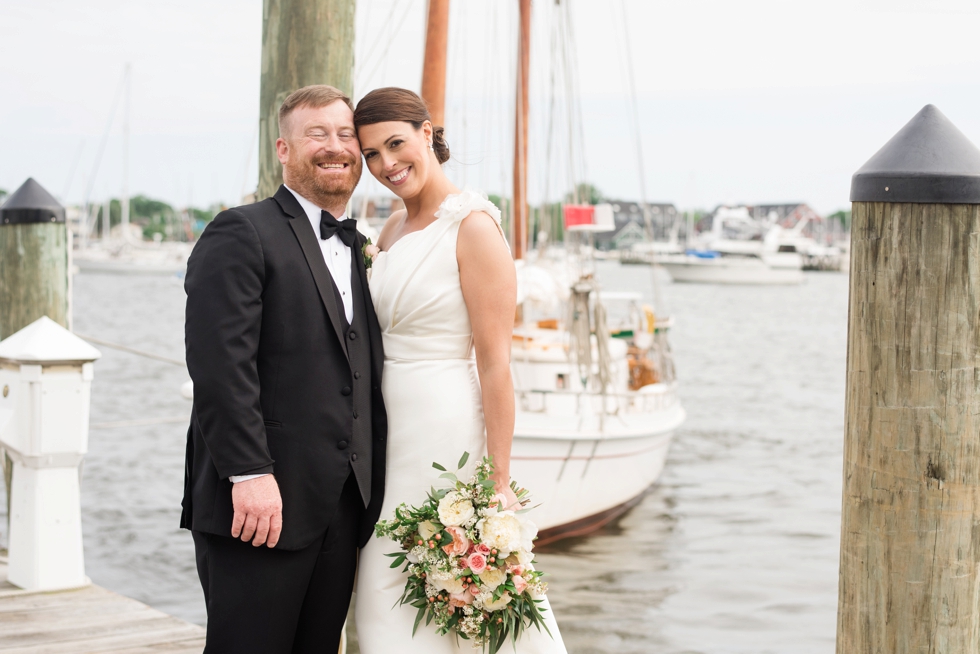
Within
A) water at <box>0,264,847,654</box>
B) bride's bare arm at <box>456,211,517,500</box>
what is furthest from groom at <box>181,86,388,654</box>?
water at <box>0,264,847,654</box>

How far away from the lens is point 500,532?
239 centimetres

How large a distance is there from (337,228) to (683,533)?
9144 mm

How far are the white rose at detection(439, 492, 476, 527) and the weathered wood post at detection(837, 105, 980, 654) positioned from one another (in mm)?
966

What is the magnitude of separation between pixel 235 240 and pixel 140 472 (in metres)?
11.1

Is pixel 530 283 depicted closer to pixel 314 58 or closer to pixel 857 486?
pixel 314 58

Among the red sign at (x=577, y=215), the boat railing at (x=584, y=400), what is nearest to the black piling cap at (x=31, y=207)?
the boat railing at (x=584, y=400)

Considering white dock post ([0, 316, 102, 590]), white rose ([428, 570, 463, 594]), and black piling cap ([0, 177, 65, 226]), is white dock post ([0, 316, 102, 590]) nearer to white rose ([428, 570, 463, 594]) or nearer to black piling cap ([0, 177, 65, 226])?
black piling cap ([0, 177, 65, 226])

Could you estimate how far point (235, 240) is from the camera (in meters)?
2.27

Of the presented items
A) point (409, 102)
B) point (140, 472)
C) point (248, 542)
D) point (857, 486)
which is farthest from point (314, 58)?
point (140, 472)

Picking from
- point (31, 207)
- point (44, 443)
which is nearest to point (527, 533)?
point (44, 443)

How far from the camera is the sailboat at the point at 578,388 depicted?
8578 mm

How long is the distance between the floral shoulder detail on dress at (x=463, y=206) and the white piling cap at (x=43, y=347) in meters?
2.13

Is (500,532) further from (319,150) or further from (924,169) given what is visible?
(924,169)

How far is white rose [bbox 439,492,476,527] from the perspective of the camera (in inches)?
94.7
